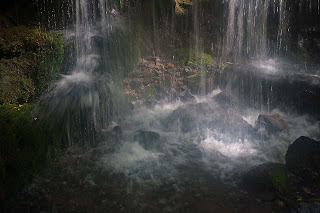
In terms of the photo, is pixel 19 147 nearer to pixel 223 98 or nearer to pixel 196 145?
pixel 196 145

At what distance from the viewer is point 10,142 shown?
4016 millimetres

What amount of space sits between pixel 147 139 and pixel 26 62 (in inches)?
163

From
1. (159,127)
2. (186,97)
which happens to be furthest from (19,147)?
(186,97)

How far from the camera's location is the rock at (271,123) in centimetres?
772

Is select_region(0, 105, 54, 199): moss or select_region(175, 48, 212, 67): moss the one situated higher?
select_region(175, 48, 212, 67): moss

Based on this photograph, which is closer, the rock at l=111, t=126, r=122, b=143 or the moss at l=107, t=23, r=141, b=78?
the rock at l=111, t=126, r=122, b=143

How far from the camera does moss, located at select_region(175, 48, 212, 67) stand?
11555 mm

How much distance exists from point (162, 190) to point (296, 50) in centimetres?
1250

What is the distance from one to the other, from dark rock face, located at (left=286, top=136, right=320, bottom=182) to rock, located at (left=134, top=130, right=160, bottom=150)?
375cm

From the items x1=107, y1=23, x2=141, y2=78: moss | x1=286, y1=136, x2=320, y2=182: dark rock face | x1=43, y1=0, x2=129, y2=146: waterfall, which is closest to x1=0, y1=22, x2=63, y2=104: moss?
x1=43, y1=0, x2=129, y2=146: waterfall

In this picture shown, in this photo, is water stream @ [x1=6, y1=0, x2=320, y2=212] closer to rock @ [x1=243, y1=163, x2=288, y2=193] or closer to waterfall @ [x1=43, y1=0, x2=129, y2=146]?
waterfall @ [x1=43, y1=0, x2=129, y2=146]

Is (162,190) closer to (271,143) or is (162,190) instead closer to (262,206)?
(262,206)

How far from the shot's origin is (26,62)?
5.99 metres

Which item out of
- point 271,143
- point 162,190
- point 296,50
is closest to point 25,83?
point 162,190
